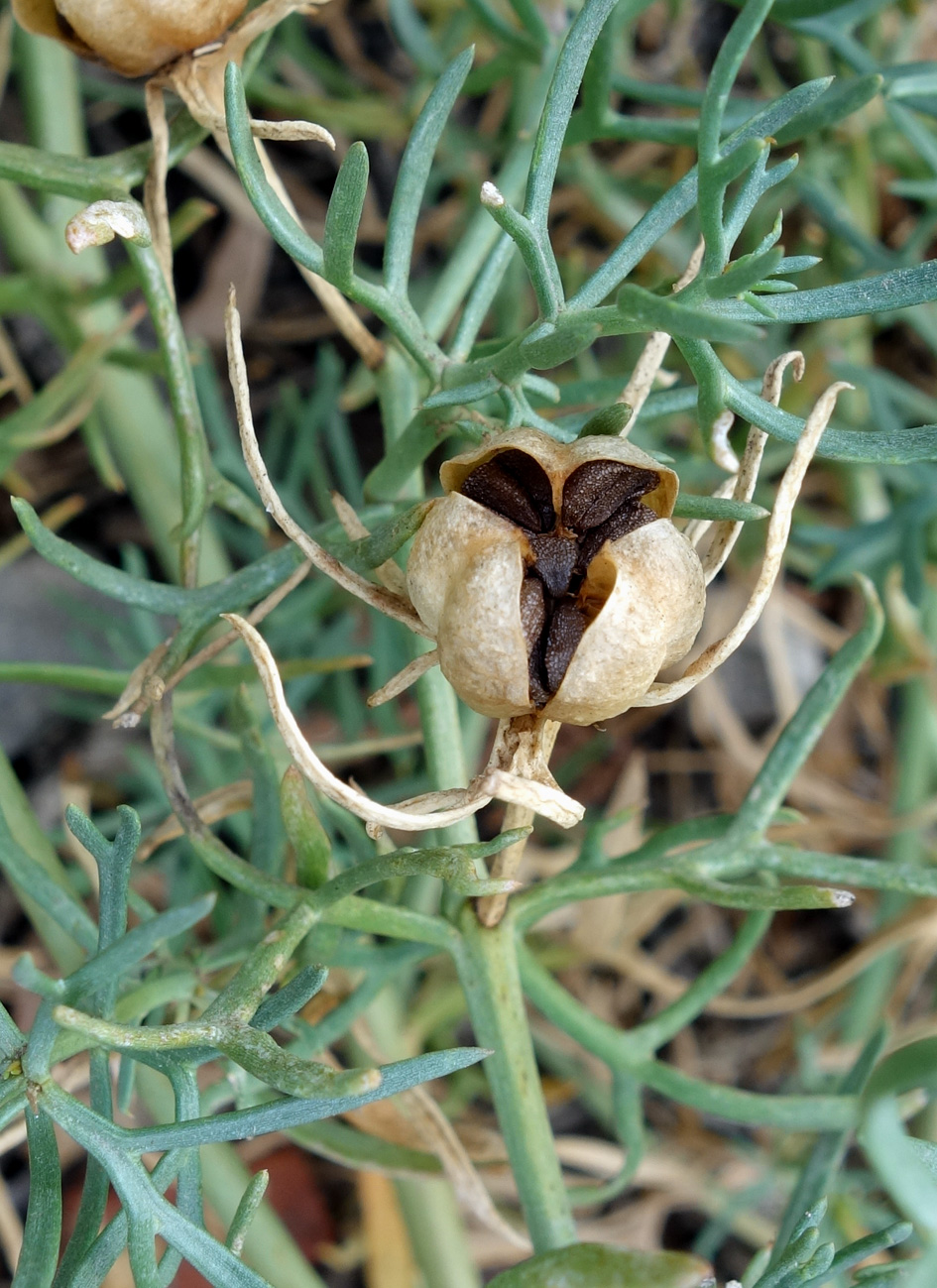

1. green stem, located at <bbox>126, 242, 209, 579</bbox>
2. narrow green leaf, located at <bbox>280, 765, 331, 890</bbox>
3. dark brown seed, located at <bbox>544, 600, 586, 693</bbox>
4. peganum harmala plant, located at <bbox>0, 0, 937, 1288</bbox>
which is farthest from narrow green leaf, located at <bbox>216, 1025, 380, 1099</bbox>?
green stem, located at <bbox>126, 242, 209, 579</bbox>

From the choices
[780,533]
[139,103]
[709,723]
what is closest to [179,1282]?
[709,723]

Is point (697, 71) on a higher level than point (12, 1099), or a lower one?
higher

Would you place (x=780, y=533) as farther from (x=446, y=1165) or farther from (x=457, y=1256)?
(x=457, y=1256)

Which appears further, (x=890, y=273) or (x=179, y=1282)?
(x=179, y=1282)

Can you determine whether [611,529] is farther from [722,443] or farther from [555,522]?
[722,443]

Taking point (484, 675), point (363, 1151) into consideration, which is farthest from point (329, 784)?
point (363, 1151)

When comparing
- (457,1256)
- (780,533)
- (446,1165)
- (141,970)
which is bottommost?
(457,1256)
